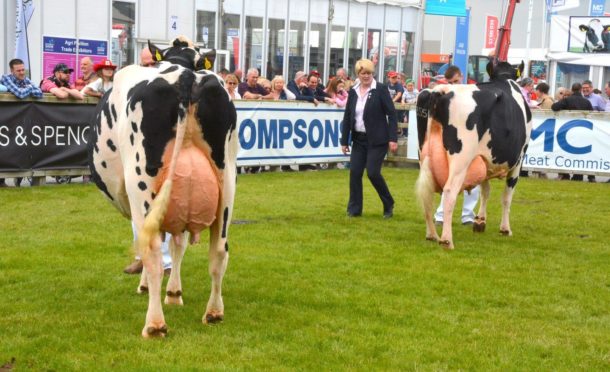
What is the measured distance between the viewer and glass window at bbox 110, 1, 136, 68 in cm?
2414

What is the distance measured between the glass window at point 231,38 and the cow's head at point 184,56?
2042cm

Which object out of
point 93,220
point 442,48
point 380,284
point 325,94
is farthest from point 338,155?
point 442,48

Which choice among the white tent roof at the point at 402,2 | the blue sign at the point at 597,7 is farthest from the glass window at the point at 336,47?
the blue sign at the point at 597,7

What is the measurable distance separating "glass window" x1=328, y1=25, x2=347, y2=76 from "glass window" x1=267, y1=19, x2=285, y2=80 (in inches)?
92.5

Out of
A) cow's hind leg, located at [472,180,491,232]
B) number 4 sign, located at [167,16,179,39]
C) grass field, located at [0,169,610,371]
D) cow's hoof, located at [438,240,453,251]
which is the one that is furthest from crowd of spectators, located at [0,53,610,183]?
number 4 sign, located at [167,16,179,39]

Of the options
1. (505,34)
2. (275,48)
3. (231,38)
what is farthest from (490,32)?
(505,34)

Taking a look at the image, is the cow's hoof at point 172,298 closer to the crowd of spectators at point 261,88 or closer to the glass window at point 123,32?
the crowd of spectators at point 261,88

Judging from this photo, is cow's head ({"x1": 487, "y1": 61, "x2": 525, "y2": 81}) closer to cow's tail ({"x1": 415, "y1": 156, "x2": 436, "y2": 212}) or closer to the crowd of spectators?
cow's tail ({"x1": 415, "y1": 156, "x2": 436, "y2": 212})

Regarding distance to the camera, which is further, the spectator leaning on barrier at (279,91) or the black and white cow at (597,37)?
the black and white cow at (597,37)

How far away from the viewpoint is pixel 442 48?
35438 millimetres

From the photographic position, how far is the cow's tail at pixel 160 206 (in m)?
6.05

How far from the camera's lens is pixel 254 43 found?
28547mm

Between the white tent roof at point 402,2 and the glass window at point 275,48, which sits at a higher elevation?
the white tent roof at point 402,2

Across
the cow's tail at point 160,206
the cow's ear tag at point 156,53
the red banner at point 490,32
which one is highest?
the red banner at point 490,32
